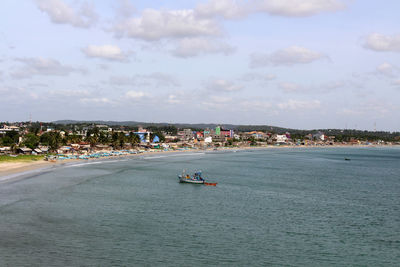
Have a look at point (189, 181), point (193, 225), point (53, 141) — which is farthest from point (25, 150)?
point (193, 225)

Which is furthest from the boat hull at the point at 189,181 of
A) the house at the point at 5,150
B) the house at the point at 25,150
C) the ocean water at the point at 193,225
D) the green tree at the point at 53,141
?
the green tree at the point at 53,141

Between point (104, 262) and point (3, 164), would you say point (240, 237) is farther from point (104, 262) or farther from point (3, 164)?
point (3, 164)

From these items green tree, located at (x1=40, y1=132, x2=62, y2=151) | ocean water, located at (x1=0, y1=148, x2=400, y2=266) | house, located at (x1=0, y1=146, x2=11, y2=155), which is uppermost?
green tree, located at (x1=40, y1=132, x2=62, y2=151)

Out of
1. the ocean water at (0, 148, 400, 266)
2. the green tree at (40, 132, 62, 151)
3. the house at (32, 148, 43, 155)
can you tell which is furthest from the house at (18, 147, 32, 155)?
the ocean water at (0, 148, 400, 266)

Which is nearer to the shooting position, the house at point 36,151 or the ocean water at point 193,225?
the ocean water at point 193,225

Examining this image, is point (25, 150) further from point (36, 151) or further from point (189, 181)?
point (189, 181)

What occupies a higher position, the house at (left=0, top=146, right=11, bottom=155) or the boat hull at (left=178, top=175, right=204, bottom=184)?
the house at (left=0, top=146, right=11, bottom=155)

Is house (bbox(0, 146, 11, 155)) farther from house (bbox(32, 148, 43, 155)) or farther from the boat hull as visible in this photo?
the boat hull

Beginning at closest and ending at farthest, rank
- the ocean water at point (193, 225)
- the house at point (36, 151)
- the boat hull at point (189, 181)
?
the ocean water at point (193, 225)
the boat hull at point (189, 181)
the house at point (36, 151)

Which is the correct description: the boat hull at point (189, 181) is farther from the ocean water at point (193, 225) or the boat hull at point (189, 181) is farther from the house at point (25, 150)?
the house at point (25, 150)
